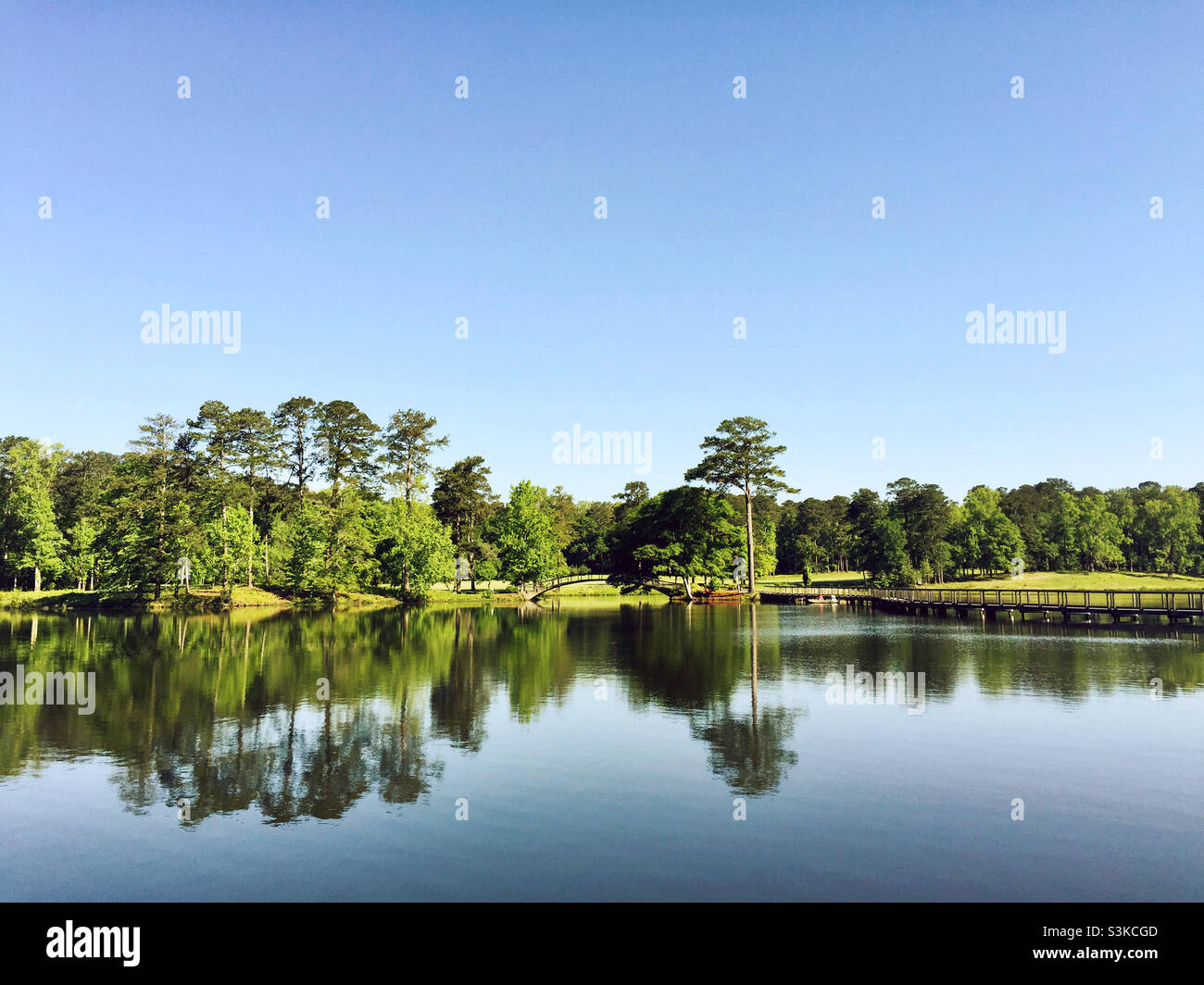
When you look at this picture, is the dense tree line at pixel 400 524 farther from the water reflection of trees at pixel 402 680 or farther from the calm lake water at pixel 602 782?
the calm lake water at pixel 602 782

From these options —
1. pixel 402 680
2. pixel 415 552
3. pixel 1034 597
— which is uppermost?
pixel 415 552

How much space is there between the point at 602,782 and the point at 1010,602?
63475 millimetres

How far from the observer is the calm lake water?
42.4 ft

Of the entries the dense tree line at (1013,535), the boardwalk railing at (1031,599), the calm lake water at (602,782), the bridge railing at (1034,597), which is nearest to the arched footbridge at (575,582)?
the boardwalk railing at (1031,599)

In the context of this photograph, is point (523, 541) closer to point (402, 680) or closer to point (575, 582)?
point (575, 582)

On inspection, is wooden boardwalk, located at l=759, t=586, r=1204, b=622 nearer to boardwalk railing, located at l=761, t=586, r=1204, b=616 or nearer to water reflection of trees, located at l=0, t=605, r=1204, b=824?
boardwalk railing, located at l=761, t=586, r=1204, b=616

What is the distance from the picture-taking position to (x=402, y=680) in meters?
32.2

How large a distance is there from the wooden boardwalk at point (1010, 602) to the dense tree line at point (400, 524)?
1185 cm

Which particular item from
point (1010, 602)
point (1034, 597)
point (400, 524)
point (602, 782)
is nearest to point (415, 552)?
point (400, 524)

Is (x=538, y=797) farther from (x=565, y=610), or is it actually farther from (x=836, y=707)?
(x=565, y=610)

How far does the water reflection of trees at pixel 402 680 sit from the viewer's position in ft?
62.0

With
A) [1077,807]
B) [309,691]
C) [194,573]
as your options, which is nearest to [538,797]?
[1077,807]

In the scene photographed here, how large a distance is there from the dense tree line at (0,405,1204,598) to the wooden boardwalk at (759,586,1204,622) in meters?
11.9

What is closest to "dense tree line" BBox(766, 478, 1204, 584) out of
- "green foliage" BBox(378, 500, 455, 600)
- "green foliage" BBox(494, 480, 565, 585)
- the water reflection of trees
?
"green foliage" BBox(494, 480, 565, 585)
